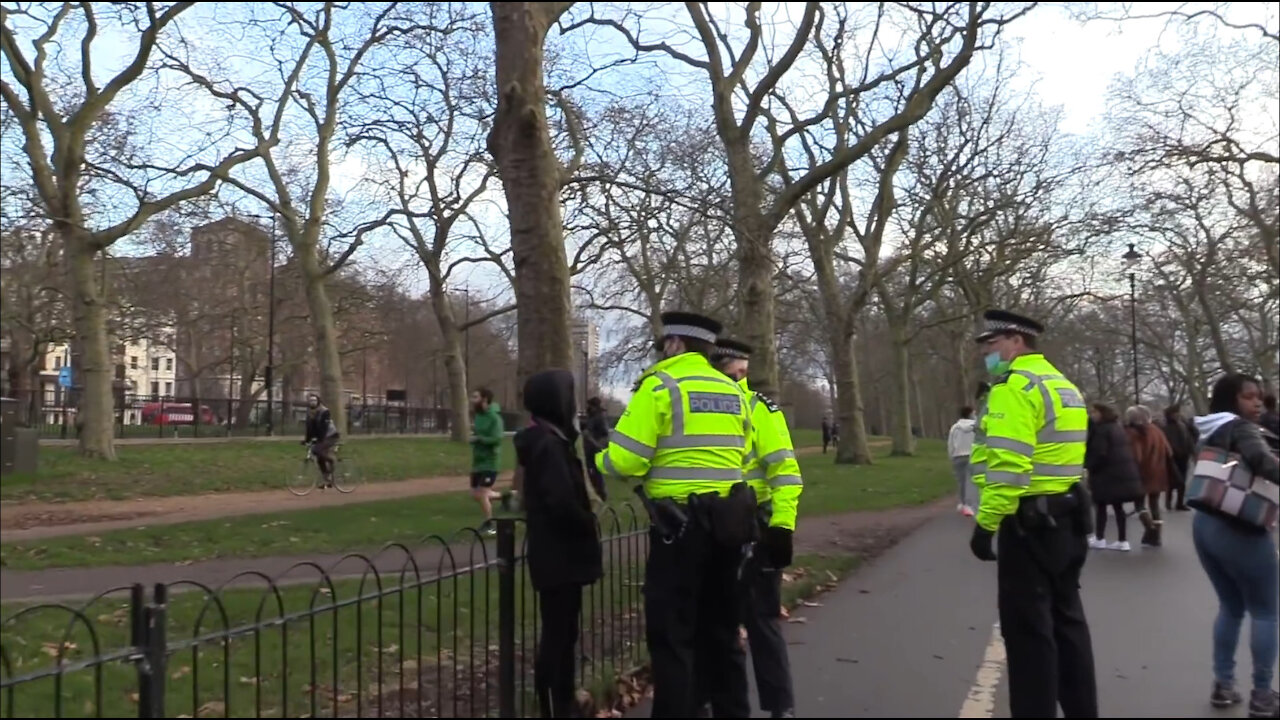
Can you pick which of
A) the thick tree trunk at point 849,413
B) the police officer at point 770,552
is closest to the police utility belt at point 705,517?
the police officer at point 770,552

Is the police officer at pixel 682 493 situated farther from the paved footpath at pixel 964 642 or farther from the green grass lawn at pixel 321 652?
the paved footpath at pixel 964 642

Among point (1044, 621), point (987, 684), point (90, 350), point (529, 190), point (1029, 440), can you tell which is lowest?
point (987, 684)

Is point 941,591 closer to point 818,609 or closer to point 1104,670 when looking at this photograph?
point 818,609

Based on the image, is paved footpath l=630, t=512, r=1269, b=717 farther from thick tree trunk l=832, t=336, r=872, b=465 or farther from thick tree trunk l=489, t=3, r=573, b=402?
thick tree trunk l=832, t=336, r=872, b=465

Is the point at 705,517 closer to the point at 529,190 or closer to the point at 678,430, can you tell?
the point at 678,430

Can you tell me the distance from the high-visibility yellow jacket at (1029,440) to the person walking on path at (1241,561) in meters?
1.13

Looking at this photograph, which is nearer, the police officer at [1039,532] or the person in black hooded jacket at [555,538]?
the police officer at [1039,532]

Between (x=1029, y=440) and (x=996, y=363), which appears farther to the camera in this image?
(x=996, y=363)

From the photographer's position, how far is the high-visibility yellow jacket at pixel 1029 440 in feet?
16.8

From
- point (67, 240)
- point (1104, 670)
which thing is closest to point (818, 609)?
point (1104, 670)

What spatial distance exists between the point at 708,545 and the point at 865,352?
70631 millimetres

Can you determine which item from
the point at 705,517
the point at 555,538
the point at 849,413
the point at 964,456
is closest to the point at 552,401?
the point at 555,538

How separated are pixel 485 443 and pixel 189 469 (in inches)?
420

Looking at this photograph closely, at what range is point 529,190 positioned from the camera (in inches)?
383
